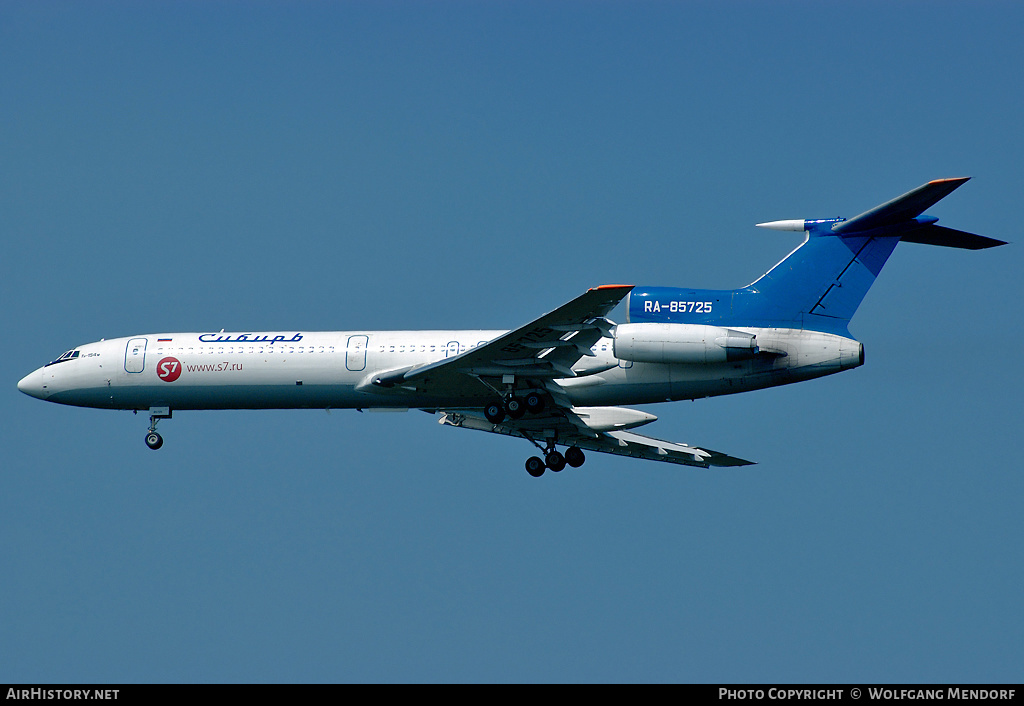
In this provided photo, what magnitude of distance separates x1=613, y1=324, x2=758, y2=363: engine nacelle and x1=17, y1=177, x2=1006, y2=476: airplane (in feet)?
0.12

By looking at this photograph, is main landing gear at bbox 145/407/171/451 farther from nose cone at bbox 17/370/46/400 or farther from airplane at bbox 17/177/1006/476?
nose cone at bbox 17/370/46/400

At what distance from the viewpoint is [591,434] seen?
3509 centimetres

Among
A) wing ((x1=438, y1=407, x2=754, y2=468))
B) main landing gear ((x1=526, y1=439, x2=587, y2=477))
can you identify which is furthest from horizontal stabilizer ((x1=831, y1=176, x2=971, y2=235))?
main landing gear ((x1=526, y1=439, x2=587, y2=477))

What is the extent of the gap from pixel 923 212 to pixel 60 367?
25.4 m

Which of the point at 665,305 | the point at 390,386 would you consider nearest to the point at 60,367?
the point at 390,386

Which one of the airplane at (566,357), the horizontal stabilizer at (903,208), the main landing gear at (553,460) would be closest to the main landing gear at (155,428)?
the airplane at (566,357)

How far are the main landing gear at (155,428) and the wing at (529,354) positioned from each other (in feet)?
22.3

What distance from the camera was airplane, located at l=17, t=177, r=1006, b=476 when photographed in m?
29.7

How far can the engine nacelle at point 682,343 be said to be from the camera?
29.4 m

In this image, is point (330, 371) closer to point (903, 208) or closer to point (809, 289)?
point (809, 289)

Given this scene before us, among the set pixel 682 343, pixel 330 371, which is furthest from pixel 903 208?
pixel 330 371

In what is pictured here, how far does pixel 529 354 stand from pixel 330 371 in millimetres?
6193

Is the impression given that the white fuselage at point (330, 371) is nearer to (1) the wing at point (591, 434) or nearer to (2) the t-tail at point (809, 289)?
(2) the t-tail at point (809, 289)

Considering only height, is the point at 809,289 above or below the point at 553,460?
above
